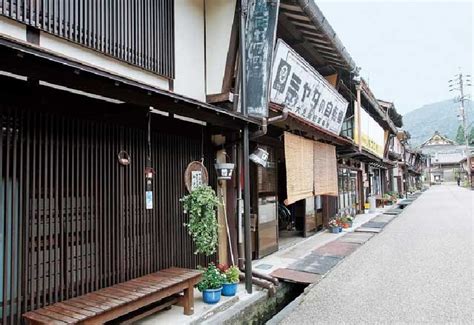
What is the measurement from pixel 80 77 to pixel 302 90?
7379mm

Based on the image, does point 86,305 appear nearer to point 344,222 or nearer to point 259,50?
point 259,50

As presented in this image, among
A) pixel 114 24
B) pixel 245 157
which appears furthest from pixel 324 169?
pixel 114 24

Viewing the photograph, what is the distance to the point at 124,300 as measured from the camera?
438 cm

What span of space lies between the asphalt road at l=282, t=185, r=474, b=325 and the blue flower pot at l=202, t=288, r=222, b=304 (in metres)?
1.15

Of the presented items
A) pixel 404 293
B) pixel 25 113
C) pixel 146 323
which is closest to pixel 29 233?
pixel 25 113

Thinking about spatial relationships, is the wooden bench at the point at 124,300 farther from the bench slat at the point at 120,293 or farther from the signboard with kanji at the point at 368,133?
the signboard with kanji at the point at 368,133

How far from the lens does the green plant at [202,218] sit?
6.08 m

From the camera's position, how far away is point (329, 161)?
12750 mm

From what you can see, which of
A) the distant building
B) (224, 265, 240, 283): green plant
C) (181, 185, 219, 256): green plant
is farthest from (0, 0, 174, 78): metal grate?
the distant building

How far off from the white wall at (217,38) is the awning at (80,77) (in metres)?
2.12

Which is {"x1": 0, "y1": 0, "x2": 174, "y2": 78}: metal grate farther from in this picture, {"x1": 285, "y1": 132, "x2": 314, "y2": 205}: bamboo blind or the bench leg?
{"x1": 285, "y1": 132, "x2": 314, "y2": 205}: bamboo blind

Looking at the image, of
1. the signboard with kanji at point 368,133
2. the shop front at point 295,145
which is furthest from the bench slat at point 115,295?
the signboard with kanji at point 368,133

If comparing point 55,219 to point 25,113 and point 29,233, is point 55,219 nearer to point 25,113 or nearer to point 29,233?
point 29,233

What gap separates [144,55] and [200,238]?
10.7 feet
